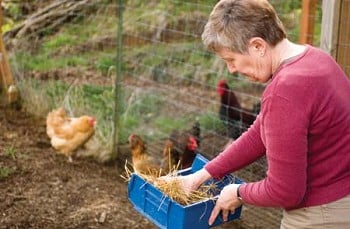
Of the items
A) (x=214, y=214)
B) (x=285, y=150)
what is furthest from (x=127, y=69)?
(x=285, y=150)

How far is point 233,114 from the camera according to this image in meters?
5.63

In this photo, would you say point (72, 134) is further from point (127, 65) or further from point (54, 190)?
point (127, 65)

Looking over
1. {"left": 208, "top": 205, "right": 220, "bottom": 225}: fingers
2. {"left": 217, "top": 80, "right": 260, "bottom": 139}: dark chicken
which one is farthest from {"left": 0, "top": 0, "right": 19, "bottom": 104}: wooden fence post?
{"left": 208, "top": 205, "right": 220, "bottom": 225}: fingers

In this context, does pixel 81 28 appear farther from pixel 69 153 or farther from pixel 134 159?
pixel 134 159

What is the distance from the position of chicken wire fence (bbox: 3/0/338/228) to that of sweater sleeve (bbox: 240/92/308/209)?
3.14 m

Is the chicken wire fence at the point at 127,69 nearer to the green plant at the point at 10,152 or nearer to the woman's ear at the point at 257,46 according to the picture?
the green plant at the point at 10,152

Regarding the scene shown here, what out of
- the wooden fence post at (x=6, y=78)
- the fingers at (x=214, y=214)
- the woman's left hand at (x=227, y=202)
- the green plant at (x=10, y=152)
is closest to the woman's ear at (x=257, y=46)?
the woman's left hand at (x=227, y=202)

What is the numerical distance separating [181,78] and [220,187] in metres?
4.23

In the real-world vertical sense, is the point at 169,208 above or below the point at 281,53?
below

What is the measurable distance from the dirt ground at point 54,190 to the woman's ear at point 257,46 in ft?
8.56

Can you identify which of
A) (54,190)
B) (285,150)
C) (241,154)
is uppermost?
(285,150)

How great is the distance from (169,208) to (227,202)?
260 millimetres

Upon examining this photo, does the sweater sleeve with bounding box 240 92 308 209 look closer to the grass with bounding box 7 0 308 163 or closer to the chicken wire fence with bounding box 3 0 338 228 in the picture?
the chicken wire fence with bounding box 3 0 338 228

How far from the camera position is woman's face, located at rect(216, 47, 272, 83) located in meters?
2.00
